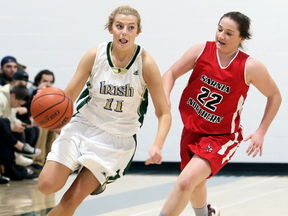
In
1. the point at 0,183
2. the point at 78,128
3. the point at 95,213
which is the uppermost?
the point at 78,128

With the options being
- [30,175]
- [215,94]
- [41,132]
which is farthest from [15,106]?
[215,94]

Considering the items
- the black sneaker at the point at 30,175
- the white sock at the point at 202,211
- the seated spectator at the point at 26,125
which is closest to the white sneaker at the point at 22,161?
the seated spectator at the point at 26,125

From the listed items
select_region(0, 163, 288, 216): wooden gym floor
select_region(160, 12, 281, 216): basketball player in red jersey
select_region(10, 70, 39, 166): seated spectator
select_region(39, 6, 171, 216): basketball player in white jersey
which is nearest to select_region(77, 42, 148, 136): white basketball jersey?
select_region(39, 6, 171, 216): basketball player in white jersey

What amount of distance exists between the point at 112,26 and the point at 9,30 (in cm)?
397

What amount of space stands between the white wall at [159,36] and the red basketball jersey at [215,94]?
9.96 ft

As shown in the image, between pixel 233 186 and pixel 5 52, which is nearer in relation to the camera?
pixel 233 186

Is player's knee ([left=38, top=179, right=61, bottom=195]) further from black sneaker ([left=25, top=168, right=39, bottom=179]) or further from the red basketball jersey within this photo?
black sneaker ([left=25, top=168, right=39, bottom=179])

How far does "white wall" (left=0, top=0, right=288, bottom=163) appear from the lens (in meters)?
6.21

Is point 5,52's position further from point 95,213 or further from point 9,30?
point 95,213

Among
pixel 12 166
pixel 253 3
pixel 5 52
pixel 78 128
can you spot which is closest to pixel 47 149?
pixel 12 166

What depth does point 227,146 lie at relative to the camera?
10.4 feet

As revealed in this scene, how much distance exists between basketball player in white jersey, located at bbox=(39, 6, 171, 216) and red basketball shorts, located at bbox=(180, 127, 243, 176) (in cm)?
46

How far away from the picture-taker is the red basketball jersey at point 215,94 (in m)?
3.16

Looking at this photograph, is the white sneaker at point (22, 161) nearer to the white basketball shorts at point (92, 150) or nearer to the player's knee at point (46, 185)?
the white basketball shorts at point (92, 150)
